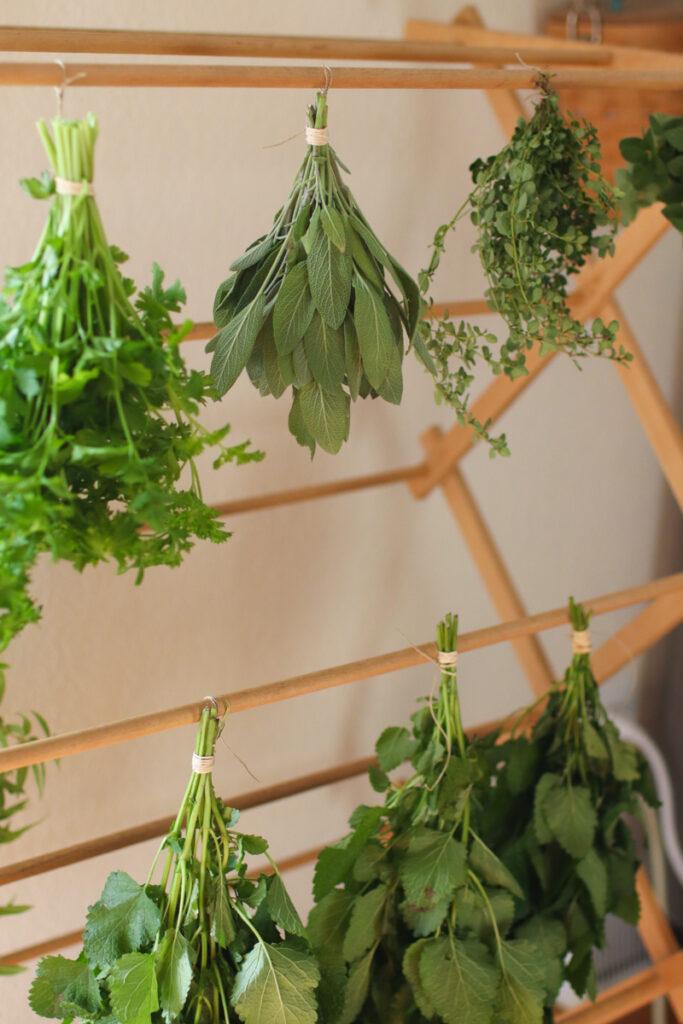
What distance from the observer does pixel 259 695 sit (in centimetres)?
98

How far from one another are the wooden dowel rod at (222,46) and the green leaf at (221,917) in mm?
661

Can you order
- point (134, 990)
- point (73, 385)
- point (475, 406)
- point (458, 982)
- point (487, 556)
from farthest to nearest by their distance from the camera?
point (487, 556), point (475, 406), point (458, 982), point (134, 990), point (73, 385)

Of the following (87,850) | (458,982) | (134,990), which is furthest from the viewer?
(87,850)

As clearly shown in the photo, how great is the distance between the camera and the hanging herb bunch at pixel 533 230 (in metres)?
1.10

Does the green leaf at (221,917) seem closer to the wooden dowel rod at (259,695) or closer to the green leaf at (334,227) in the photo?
the wooden dowel rod at (259,695)

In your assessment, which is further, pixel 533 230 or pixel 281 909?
pixel 533 230

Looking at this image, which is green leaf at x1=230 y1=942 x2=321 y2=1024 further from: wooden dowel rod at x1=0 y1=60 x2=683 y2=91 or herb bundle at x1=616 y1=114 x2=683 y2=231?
herb bundle at x1=616 y1=114 x2=683 y2=231

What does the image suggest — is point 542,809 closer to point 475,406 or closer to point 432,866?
point 432,866

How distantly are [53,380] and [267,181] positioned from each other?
0.97 metres

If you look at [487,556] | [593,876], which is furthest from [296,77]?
[487,556]

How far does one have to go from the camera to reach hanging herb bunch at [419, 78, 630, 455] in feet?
3.60

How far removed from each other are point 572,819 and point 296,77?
81cm

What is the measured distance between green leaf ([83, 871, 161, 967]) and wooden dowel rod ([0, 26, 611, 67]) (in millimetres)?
668

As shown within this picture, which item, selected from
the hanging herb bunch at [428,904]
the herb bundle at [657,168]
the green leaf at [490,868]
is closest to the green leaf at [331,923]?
the hanging herb bunch at [428,904]
